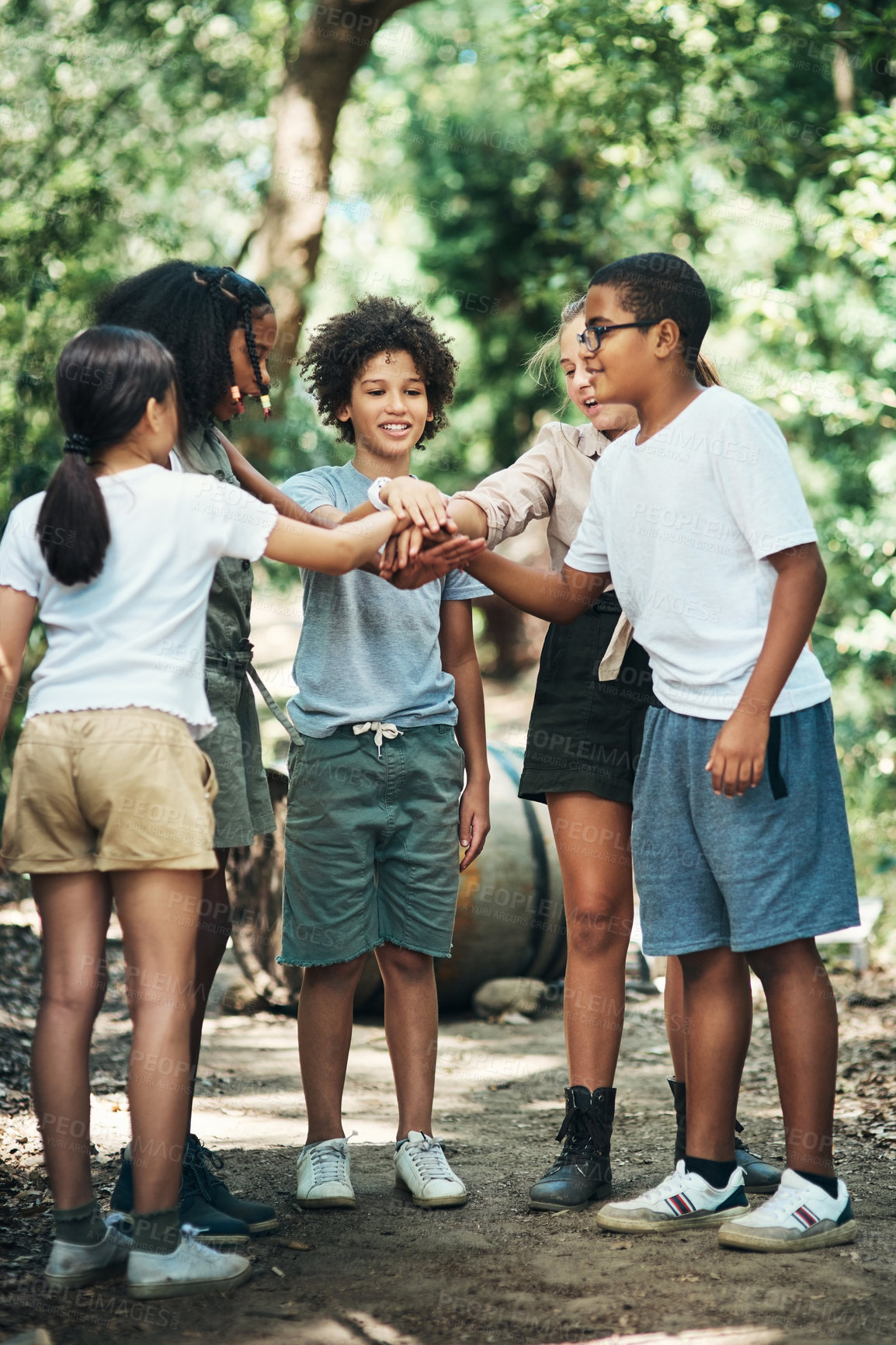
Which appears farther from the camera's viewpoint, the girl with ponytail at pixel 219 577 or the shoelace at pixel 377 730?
the shoelace at pixel 377 730

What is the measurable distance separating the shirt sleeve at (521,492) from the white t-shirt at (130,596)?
2.82 feet

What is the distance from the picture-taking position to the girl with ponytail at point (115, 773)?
7.18 feet

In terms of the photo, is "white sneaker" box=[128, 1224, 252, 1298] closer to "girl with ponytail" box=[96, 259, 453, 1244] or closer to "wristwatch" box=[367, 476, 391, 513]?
"girl with ponytail" box=[96, 259, 453, 1244]

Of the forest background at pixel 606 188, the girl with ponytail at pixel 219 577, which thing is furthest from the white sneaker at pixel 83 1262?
the forest background at pixel 606 188

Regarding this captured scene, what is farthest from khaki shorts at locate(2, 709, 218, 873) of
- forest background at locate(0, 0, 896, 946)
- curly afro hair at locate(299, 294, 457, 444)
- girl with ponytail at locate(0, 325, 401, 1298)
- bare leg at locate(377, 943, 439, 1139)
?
forest background at locate(0, 0, 896, 946)

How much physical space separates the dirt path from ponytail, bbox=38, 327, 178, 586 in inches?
51.3

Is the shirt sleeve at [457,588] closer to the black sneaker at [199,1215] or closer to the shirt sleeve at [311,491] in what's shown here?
the shirt sleeve at [311,491]

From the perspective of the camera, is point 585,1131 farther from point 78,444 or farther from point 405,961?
point 78,444

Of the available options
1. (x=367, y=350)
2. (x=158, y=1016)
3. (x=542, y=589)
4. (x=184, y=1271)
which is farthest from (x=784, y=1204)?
(x=367, y=350)

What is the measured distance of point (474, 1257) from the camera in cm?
248

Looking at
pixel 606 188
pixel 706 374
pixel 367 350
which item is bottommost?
pixel 706 374

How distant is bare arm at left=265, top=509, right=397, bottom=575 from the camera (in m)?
2.39

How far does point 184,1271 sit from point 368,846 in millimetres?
1002

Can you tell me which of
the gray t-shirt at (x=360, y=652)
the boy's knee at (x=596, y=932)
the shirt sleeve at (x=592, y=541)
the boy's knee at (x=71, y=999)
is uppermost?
the shirt sleeve at (x=592, y=541)
